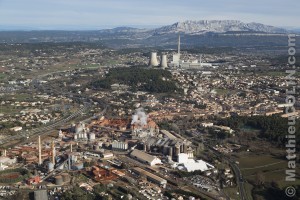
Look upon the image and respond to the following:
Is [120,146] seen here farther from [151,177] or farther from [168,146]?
[151,177]

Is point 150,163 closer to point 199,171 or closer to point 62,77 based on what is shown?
point 199,171

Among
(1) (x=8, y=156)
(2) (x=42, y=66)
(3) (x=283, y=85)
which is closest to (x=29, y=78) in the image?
(2) (x=42, y=66)

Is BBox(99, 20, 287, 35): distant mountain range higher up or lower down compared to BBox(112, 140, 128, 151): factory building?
higher up

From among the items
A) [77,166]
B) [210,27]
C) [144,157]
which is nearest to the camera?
[77,166]

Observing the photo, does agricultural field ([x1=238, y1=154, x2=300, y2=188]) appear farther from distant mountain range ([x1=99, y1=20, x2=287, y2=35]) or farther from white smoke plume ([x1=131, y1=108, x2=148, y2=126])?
distant mountain range ([x1=99, y1=20, x2=287, y2=35])

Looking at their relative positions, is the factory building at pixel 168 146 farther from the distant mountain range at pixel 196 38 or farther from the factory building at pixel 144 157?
the distant mountain range at pixel 196 38

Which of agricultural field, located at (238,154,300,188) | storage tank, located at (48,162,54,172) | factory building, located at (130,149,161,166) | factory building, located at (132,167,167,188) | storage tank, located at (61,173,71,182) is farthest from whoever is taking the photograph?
factory building, located at (130,149,161,166)

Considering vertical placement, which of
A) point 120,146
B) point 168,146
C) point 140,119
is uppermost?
point 140,119

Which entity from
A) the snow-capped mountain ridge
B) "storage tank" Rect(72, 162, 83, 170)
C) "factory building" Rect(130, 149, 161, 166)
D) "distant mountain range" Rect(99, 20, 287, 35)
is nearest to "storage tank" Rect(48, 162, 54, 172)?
"storage tank" Rect(72, 162, 83, 170)

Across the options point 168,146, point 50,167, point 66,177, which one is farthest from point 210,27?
point 66,177
